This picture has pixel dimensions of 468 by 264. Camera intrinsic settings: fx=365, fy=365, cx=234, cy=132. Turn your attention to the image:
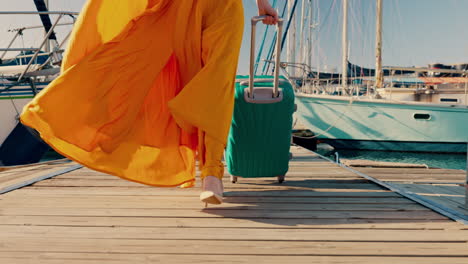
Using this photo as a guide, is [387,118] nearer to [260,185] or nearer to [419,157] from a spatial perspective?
[419,157]

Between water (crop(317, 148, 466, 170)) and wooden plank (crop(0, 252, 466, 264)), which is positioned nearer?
wooden plank (crop(0, 252, 466, 264))

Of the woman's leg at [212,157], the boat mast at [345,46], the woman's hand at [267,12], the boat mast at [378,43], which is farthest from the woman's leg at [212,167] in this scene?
the boat mast at [378,43]

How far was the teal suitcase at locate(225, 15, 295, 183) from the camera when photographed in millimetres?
2283

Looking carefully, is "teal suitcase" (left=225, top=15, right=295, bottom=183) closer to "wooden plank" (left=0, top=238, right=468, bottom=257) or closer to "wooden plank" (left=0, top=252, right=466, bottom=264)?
"wooden plank" (left=0, top=238, right=468, bottom=257)

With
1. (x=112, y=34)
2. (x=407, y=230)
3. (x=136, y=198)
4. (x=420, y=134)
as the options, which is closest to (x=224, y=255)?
(x=407, y=230)

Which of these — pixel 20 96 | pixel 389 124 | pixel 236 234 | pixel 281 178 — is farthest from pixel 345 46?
pixel 236 234

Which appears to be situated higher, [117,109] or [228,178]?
[117,109]

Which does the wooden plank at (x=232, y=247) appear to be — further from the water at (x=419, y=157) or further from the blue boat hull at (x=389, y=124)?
the blue boat hull at (x=389, y=124)

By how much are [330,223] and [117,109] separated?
1.24 m

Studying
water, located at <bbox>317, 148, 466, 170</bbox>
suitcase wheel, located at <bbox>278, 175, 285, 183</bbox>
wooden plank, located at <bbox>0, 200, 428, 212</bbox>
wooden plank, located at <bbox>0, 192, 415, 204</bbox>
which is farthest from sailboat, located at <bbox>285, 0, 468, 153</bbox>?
wooden plank, located at <bbox>0, 200, 428, 212</bbox>

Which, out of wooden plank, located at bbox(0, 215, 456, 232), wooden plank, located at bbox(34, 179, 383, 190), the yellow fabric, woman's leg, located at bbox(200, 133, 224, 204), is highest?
the yellow fabric

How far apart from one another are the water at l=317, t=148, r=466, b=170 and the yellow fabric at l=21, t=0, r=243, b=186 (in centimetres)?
974

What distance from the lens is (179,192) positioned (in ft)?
7.36

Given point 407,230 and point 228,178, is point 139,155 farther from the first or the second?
point 407,230
